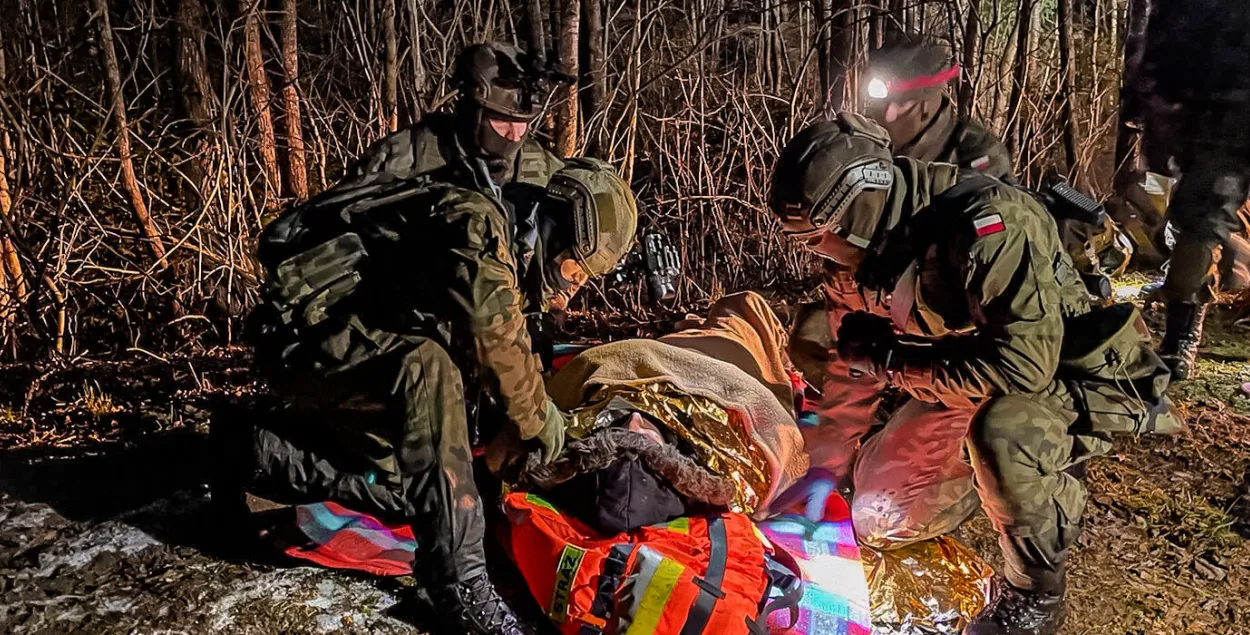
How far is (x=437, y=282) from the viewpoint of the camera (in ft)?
8.78

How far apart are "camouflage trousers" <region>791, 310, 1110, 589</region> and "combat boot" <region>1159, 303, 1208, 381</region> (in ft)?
6.01

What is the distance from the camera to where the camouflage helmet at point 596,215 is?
10.0 ft

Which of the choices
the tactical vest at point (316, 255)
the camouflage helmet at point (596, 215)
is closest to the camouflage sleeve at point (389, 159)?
the tactical vest at point (316, 255)

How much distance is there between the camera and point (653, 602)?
104 inches

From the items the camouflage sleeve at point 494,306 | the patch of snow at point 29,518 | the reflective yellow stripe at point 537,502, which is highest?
the camouflage sleeve at point 494,306

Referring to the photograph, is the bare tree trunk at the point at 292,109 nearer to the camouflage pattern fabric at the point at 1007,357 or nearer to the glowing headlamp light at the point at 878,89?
the glowing headlamp light at the point at 878,89

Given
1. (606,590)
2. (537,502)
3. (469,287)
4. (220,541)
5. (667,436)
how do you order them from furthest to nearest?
(220,541)
(667,436)
(537,502)
(606,590)
(469,287)

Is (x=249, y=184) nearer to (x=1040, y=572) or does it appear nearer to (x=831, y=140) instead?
(x=831, y=140)

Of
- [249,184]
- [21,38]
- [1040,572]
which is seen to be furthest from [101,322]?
[1040,572]

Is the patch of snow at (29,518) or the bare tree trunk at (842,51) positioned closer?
the patch of snow at (29,518)

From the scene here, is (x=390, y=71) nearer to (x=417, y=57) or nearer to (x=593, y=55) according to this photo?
(x=417, y=57)

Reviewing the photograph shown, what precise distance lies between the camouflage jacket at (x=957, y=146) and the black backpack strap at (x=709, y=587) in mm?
1976

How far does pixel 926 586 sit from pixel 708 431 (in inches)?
36.1

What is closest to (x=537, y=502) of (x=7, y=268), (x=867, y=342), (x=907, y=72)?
(x=867, y=342)
